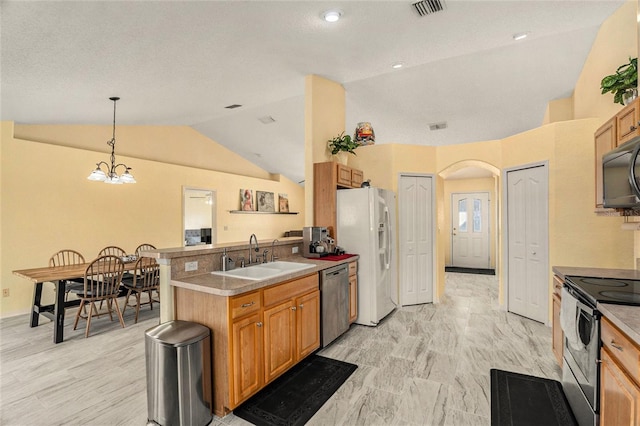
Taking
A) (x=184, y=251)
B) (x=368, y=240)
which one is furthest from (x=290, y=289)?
(x=368, y=240)

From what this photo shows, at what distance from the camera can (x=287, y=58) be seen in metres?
3.73

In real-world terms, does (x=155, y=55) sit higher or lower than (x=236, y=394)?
higher

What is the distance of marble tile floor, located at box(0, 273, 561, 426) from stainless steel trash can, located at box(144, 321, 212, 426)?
226mm

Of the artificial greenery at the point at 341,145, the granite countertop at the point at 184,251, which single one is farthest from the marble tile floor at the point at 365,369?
the artificial greenery at the point at 341,145

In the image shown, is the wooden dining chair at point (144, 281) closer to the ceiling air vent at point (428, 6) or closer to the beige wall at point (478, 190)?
the ceiling air vent at point (428, 6)

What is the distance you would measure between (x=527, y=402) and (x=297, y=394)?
1.80m

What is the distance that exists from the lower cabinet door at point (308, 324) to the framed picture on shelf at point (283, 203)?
22.0 ft

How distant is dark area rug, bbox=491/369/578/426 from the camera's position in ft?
6.97

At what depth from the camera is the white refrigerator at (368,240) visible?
Answer: 392cm

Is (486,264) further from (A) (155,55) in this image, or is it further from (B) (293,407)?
(A) (155,55)

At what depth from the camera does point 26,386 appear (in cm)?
261

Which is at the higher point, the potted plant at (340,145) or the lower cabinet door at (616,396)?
the potted plant at (340,145)

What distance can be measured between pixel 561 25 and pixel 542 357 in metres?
3.56

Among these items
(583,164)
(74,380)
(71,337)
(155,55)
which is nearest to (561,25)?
(583,164)
